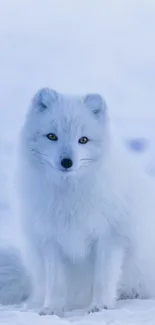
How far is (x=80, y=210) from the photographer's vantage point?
1542 mm

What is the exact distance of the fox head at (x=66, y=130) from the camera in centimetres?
144

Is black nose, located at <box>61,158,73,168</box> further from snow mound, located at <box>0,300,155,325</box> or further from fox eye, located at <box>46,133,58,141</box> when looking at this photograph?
snow mound, located at <box>0,300,155,325</box>

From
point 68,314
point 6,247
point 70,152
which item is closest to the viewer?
point 70,152

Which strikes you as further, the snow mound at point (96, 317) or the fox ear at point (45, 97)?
the fox ear at point (45, 97)

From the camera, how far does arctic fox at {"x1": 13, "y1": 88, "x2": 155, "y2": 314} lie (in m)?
1.48

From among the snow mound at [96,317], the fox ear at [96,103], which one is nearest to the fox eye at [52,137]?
the fox ear at [96,103]

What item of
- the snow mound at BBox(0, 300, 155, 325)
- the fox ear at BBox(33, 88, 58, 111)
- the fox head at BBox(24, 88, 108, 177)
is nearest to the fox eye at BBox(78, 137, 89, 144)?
the fox head at BBox(24, 88, 108, 177)

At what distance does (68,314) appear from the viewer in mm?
1541

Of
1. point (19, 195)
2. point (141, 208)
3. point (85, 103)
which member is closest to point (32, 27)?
point (85, 103)

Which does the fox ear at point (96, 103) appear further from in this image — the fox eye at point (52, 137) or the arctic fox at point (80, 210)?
the fox eye at point (52, 137)

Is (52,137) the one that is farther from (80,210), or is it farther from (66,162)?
(80,210)

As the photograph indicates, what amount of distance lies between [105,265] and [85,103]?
1.49ft

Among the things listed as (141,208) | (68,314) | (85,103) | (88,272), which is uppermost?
(85,103)

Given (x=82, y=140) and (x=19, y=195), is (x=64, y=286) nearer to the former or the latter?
(x=19, y=195)
